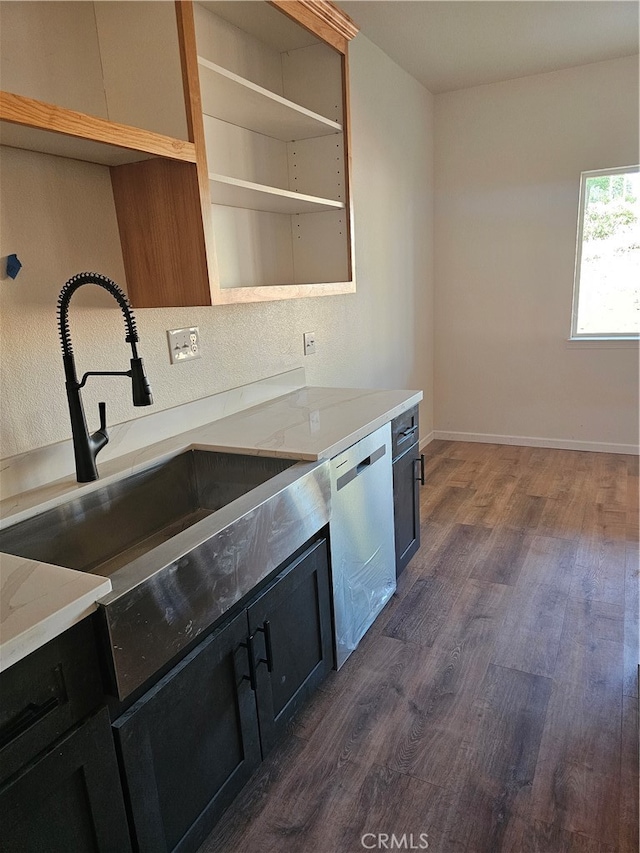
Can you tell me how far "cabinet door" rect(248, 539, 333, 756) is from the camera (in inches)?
57.9

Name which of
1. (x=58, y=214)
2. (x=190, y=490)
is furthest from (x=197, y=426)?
(x=58, y=214)

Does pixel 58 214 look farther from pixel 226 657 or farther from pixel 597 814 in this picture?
pixel 597 814

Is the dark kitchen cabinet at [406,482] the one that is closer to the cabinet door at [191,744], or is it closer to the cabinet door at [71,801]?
the cabinet door at [191,744]

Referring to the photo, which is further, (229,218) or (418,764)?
(229,218)

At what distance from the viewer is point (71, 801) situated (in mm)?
978

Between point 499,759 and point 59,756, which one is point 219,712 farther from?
point 499,759

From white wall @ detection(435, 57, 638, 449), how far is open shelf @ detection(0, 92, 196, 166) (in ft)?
10.8

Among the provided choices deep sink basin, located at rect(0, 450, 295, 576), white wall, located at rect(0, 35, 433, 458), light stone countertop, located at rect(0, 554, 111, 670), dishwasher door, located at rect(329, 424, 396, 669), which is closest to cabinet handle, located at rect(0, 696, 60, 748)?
light stone countertop, located at rect(0, 554, 111, 670)

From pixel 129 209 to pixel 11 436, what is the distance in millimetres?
764

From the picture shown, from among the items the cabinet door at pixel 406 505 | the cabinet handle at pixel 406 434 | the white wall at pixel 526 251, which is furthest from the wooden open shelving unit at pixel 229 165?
the white wall at pixel 526 251

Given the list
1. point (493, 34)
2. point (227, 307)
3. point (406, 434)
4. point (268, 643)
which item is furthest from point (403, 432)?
point (493, 34)

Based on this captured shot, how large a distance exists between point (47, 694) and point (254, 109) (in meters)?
2.00

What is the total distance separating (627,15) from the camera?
3.02m

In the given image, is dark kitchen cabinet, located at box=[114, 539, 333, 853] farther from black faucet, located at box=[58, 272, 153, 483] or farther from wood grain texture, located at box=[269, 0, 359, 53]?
wood grain texture, located at box=[269, 0, 359, 53]
